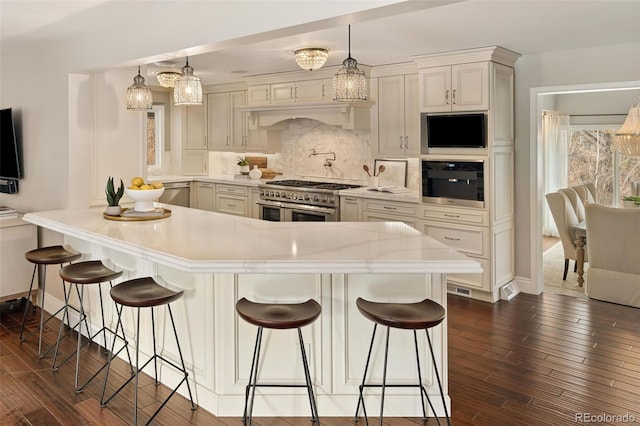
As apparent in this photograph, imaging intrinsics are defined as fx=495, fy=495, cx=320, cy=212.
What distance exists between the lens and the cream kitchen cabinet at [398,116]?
5367mm

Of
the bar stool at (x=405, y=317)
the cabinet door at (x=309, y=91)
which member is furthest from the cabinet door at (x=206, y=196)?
the bar stool at (x=405, y=317)

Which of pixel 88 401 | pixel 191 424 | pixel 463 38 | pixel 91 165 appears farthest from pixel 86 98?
pixel 463 38

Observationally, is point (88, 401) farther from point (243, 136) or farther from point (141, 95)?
point (243, 136)

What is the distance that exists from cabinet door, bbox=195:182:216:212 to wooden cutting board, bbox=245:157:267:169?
676 mm

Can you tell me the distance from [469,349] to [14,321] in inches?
151

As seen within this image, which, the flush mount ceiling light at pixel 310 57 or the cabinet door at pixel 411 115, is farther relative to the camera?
Result: the cabinet door at pixel 411 115

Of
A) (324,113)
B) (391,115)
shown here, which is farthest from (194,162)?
(391,115)

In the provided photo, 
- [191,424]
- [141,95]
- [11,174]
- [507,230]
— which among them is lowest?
[191,424]

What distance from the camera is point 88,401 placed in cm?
294

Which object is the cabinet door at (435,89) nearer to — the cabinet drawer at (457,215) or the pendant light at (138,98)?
the cabinet drawer at (457,215)

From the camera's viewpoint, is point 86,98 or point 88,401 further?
point 86,98

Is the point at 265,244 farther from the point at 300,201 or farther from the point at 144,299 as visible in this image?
the point at 300,201

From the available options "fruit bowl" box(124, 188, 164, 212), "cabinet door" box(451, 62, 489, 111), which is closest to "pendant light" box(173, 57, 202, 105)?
"fruit bowl" box(124, 188, 164, 212)

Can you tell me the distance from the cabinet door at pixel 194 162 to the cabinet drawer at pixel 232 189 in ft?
2.75
